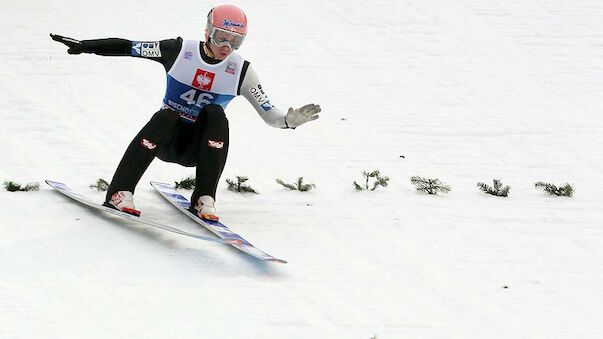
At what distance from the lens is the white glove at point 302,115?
7.88 metres

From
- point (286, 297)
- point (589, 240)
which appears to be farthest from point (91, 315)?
point (589, 240)

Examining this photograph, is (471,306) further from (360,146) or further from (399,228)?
(360,146)

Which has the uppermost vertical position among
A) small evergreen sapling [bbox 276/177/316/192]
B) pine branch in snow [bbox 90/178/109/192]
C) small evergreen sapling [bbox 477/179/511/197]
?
small evergreen sapling [bbox 477/179/511/197]

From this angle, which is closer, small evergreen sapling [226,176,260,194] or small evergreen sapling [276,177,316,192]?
small evergreen sapling [226,176,260,194]

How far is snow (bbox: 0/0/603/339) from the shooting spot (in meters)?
6.57

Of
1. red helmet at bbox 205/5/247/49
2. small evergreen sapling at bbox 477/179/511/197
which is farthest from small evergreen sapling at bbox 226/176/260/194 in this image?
small evergreen sapling at bbox 477/179/511/197

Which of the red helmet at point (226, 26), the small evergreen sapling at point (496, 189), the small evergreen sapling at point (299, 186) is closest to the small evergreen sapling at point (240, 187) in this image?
the small evergreen sapling at point (299, 186)

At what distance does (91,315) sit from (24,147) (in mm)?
3717

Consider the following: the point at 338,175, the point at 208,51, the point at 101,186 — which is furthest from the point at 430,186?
the point at 101,186

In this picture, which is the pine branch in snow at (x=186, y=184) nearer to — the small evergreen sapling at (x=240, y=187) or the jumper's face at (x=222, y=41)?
the small evergreen sapling at (x=240, y=187)

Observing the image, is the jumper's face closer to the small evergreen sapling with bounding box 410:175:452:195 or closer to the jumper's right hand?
the jumper's right hand

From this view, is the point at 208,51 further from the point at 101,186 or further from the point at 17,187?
the point at 17,187

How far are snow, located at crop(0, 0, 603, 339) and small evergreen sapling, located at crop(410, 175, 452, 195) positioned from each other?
3.3 inches

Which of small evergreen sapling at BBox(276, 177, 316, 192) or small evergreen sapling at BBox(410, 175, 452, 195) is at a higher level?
small evergreen sapling at BBox(410, 175, 452, 195)
